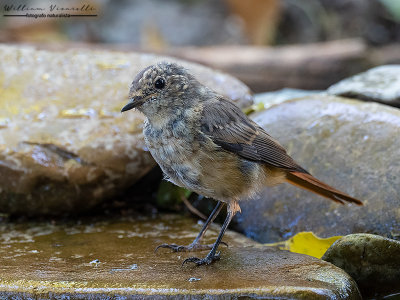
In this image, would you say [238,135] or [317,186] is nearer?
[238,135]

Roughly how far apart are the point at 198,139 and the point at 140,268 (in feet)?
2.85

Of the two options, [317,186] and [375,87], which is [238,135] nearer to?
[317,186]

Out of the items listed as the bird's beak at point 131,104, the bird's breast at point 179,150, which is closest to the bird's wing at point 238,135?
the bird's breast at point 179,150

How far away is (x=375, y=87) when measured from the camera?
5355 millimetres

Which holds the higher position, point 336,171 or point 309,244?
point 336,171

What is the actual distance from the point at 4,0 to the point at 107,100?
983 centimetres

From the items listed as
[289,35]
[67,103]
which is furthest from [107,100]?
[289,35]

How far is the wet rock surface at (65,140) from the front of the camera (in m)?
4.53

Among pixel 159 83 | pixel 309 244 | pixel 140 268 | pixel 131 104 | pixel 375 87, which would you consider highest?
pixel 159 83

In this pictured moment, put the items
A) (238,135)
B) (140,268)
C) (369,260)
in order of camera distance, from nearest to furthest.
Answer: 1. (140,268)
2. (369,260)
3. (238,135)

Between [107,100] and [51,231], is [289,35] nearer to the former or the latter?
[107,100]

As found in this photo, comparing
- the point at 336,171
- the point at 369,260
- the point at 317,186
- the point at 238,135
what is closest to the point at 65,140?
the point at 238,135

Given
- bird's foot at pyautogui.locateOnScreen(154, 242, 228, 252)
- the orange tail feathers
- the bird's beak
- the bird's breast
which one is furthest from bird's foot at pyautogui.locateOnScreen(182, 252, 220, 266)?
the bird's beak

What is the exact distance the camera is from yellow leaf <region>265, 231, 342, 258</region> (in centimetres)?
405
